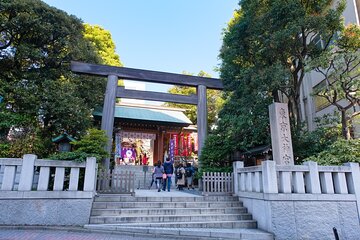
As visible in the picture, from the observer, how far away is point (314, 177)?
6.97 metres

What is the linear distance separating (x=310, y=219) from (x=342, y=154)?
8.97 ft

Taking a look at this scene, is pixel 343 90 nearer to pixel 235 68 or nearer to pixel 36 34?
pixel 235 68

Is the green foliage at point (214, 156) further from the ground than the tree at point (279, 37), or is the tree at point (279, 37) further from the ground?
the tree at point (279, 37)

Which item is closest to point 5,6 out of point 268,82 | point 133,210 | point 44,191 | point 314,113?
point 44,191

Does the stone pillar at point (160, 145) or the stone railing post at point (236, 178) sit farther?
the stone pillar at point (160, 145)

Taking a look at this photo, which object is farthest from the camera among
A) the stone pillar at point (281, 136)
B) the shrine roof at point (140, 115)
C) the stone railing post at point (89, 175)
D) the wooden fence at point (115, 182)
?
the shrine roof at point (140, 115)

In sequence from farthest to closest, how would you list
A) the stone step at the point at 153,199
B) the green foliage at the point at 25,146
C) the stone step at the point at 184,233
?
the green foliage at the point at 25,146, the stone step at the point at 153,199, the stone step at the point at 184,233

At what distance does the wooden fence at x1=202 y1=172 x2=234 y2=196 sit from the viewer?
9.36 meters

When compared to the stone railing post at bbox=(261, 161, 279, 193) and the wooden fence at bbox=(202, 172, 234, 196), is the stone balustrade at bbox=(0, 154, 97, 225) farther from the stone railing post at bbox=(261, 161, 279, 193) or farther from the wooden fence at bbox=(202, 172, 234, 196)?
the stone railing post at bbox=(261, 161, 279, 193)

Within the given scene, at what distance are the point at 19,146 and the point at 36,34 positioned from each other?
21.2ft

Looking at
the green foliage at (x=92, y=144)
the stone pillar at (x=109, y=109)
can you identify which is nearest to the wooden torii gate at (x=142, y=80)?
the stone pillar at (x=109, y=109)

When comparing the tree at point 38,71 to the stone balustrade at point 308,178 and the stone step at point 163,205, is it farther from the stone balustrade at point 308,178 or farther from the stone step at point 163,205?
the stone balustrade at point 308,178

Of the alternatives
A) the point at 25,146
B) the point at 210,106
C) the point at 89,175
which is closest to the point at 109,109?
the point at 25,146

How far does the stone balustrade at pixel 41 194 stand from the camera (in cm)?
642
